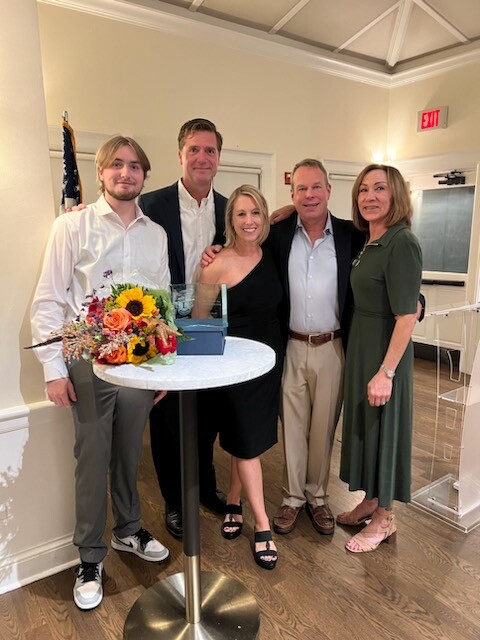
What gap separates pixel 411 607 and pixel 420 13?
4.63 meters

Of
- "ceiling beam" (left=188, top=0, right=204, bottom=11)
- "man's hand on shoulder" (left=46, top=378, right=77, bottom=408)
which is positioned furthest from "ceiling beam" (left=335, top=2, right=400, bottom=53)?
"man's hand on shoulder" (left=46, top=378, right=77, bottom=408)

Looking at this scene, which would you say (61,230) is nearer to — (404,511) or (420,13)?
(404,511)

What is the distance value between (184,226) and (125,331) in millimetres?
968

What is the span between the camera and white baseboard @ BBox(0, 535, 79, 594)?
1890 mm

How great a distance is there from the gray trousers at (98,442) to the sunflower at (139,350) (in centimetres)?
47

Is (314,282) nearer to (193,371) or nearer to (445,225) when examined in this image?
(193,371)

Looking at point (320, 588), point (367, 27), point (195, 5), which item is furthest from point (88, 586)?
point (367, 27)

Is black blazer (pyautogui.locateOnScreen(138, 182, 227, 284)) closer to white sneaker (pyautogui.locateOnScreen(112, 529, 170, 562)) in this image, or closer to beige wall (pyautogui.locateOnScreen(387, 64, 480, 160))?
white sneaker (pyautogui.locateOnScreen(112, 529, 170, 562))

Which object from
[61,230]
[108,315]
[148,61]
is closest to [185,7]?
[148,61]

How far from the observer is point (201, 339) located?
1.45m

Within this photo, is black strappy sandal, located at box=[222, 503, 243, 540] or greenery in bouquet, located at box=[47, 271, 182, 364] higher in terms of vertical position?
greenery in bouquet, located at box=[47, 271, 182, 364]

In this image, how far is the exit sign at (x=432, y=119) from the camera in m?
4.99

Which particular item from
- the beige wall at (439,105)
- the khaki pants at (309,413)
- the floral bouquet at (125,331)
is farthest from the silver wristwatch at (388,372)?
the beige wall at (439,105)

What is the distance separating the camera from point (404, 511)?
2.45 meters
